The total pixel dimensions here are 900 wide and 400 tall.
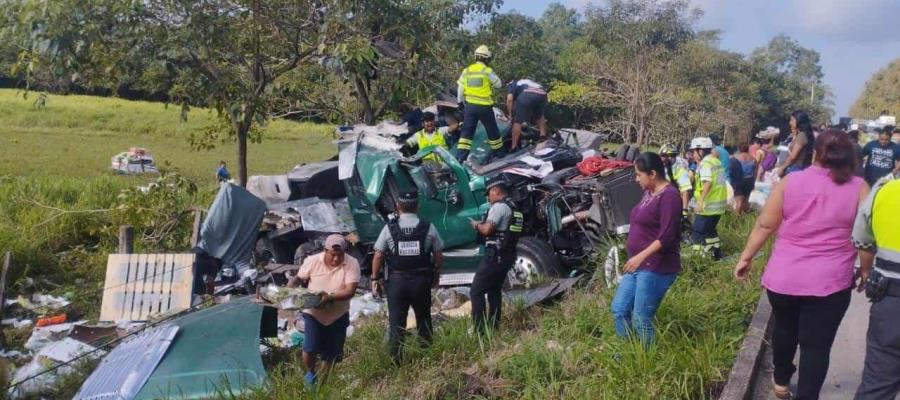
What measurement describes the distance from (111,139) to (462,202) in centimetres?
3108

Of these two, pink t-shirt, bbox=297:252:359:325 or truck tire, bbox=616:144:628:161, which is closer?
pink t-shirt, bbox=297:252:359:325

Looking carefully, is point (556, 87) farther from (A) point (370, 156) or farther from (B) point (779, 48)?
(B) point (779, 48)

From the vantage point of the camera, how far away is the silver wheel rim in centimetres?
905

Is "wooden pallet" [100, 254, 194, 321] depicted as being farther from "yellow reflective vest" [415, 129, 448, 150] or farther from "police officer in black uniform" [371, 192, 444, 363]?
"police officer in black uniform" [371, 192, 444, 363]

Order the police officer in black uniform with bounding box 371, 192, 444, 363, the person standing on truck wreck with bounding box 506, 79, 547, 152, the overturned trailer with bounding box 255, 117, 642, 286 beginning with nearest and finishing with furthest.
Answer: the police officer in black uniform with bounding box 371, 192, 444, 363 → the overturned trailer with bounding box 255, 117, 642, 286 → the person standing on truck wreck with bounding box 506, 79, 547, 152

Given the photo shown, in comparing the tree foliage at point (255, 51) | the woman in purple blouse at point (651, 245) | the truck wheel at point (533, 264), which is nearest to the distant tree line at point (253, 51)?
the tree foliage at point (255, 51)

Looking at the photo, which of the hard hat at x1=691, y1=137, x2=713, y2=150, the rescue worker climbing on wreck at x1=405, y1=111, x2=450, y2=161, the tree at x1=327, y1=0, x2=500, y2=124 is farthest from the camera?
the tree at x1=327, y1=0, x2=500, y2=124

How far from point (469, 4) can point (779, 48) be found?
205 ft

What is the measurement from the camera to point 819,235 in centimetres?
449

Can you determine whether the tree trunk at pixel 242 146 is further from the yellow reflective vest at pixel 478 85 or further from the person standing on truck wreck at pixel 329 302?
the person standing on truck wreck at pixel 329 302

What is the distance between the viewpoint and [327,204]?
1073 cm

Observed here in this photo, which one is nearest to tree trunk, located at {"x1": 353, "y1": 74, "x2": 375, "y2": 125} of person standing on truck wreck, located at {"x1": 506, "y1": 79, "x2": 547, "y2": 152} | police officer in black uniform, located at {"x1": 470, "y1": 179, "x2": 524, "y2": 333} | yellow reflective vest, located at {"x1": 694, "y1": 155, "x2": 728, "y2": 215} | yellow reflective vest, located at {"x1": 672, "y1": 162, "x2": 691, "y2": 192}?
person standing on truck wreck, located at {"x1": 506, "y1": 79, "x2": 547, "y2": 152}

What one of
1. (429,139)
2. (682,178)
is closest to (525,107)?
(429,139)

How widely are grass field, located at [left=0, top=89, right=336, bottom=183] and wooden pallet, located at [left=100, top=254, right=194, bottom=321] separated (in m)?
13.1
